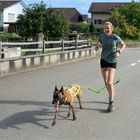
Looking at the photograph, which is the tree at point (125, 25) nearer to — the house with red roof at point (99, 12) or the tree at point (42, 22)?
the tree at point (42, 22)

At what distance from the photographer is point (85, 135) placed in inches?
294

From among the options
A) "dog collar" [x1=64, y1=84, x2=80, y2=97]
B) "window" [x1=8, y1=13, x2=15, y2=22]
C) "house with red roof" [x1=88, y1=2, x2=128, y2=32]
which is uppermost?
"house with red roof" [x1=88, y1=2, x2=128, y2=32]

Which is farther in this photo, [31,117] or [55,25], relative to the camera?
[55,25]

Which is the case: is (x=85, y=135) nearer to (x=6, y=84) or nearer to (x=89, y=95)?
(x=89, y=95)

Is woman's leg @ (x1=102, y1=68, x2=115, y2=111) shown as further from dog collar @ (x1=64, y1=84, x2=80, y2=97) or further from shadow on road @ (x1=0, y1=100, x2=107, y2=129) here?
dog collar @ (x1=64, y1=84, x2=80, y2=97)

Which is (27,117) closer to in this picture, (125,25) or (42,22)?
(42,22)

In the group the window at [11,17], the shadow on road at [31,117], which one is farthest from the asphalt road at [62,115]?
the window at [11,17]

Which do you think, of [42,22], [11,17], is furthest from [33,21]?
[11,17]

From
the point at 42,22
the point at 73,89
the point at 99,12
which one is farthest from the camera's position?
the point at 99,12

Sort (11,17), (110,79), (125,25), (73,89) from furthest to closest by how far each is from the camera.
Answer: (11,17)
(125,25)
(110,79)
(73,89)

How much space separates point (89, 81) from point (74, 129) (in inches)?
284

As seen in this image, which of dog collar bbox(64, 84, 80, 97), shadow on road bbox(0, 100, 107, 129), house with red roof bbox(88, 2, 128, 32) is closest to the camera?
shadow on road bbox(0, 100, 107, 129)

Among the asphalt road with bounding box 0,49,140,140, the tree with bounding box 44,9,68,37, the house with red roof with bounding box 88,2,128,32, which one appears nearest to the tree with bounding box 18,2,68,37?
the tree with bounding box 44,9,68,37

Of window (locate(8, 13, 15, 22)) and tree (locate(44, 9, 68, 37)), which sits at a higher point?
window (locate(8, 13, 15, 22))
